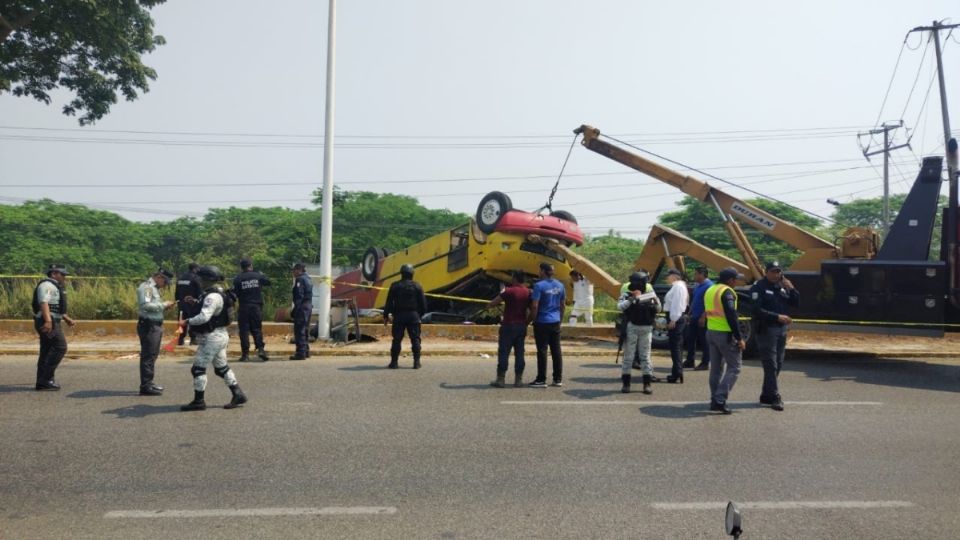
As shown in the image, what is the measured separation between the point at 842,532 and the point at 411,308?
24.1 feet

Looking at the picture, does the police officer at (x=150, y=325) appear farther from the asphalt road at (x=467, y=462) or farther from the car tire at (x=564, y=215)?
the car tire at (x=564, y=215)

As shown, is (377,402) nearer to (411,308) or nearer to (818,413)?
Answer: (411,308)

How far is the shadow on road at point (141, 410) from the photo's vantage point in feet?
25.1

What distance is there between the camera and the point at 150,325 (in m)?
8.98

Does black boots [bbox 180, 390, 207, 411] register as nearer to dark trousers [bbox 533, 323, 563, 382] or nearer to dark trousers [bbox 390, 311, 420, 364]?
dark trousers [bbox 390, 311, 420, 364]

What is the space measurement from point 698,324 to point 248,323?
22.9 feet

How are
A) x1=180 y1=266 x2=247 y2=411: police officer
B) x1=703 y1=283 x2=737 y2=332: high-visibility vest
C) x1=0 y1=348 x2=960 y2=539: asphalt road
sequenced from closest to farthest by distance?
x1=0 y1=348 x2=960 y2=539: asphalt road
x1=180 y1=266 x2=247 y2=411: police officer
x1=703 y1=283 x2=737 y2=332: high-visibility vest

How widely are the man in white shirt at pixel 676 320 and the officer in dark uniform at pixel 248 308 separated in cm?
635

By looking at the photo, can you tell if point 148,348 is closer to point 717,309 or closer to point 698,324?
point 717,309

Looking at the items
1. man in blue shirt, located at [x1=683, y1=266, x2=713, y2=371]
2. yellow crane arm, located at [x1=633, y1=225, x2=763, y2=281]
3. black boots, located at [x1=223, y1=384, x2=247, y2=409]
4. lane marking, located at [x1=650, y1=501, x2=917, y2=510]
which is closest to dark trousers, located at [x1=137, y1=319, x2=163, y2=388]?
black boots, located at [x1=223, y1=384, x2=247, y2=409]

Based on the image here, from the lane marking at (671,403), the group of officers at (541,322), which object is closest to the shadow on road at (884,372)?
the lane marking at (671,403)

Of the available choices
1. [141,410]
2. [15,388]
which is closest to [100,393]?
[15,388]

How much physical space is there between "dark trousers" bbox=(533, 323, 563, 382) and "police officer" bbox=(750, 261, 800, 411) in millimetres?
2462

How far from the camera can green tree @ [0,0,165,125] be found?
17938 millimetres
